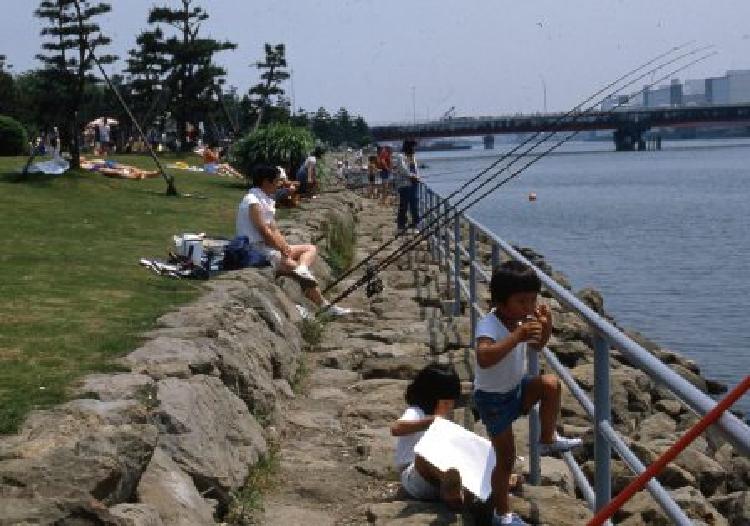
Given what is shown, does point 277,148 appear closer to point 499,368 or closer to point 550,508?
point 550,508

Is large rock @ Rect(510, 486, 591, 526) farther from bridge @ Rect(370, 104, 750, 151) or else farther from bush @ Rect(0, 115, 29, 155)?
bridge @ Rect(370, 104, 750, 151)

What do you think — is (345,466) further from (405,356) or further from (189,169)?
(189,169)

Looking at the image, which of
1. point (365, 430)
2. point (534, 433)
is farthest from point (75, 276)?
point (534, 433)

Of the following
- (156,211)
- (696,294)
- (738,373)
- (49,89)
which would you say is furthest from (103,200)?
(49,89)

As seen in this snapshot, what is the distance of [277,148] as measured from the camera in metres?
24.4

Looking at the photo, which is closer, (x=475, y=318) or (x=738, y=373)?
(x=475, y=318)

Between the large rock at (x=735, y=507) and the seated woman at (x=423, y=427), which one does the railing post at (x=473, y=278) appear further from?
the seated woman at (x=423, y=427)

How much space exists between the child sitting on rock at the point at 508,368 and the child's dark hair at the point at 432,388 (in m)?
0.53

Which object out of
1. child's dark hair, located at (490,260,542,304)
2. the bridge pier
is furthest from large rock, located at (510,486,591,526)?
the bridge pier

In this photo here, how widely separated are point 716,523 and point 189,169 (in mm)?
24560

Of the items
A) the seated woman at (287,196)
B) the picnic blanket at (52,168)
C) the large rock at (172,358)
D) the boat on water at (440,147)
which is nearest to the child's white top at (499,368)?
the large rock at (172,358)

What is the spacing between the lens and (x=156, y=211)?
53.1ft

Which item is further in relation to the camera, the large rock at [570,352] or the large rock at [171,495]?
the large rock at [570,352]

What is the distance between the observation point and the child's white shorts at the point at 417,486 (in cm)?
521
